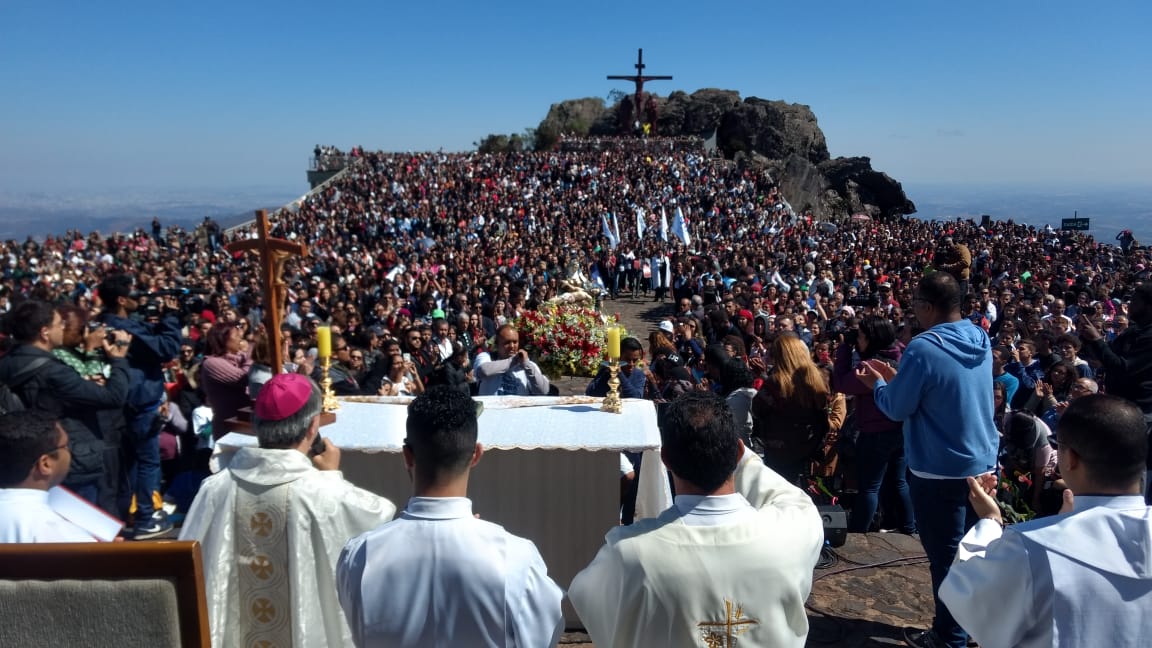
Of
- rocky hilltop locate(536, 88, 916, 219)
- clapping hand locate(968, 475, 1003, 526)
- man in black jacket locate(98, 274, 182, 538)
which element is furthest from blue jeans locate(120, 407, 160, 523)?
rocky hilltop locate(536, 88, 916, 219)

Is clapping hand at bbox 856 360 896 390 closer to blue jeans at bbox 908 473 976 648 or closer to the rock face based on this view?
blue jeans at bbox 908 473 976 648

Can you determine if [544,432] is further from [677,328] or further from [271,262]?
[677,328]

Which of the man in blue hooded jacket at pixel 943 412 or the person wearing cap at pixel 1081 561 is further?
the man in blue hooded jacket at pixel 943 412

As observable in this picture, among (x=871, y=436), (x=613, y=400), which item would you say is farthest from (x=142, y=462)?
(x=871, y=436)

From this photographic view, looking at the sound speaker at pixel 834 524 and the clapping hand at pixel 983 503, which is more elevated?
the clapping hand at pixel 983 503

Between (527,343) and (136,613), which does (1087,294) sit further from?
(136,613)

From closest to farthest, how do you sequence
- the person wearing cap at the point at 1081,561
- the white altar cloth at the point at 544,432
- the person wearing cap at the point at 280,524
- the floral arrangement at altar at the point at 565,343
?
1. the person wearing cap at the point at 1081,561
2. the person wearing cap at the point at 280,524
3. the white altar cloth at the point at 544,432
4. the floral arrangement at altar at the point at 565,343

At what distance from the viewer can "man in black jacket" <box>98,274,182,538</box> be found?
17.3 ft

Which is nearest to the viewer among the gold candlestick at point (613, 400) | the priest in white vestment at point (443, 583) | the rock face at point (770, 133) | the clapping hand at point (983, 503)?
the priest in white vestment at point (443, 583)

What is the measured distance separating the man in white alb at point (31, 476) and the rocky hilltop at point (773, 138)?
40.7 metres

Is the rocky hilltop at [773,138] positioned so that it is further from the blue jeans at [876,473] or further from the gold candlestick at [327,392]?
the gold candlestick at [327,392]

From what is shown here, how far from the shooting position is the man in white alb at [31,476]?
2.33 metres

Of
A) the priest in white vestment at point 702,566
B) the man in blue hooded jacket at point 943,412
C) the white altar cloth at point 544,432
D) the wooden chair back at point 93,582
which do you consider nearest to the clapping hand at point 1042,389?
the man in blue hooded jacket at point 943,412

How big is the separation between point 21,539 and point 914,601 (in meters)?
4.30
